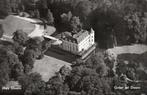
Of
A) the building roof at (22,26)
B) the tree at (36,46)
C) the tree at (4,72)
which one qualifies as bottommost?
the tree at (4,72)

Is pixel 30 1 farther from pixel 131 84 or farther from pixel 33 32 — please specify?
pixel 131 84

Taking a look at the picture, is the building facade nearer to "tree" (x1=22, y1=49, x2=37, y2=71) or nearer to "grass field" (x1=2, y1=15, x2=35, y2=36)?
"tree" (x1=22, y1=49, x2=37, y2=71)

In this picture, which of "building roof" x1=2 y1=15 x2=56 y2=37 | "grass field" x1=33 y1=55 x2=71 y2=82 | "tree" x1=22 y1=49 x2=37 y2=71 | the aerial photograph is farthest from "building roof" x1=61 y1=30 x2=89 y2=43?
"building roof" x1=2 y1=15 x2=56 y2=37

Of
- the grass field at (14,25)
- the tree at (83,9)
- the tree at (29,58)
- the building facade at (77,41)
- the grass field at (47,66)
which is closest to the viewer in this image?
the tree at (29,58)

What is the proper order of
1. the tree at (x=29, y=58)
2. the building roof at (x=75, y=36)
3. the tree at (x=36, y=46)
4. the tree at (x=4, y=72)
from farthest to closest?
the building roof at (x=75, y=36)
the tree at (x=36, y=46)
the tree at (x=29, y=58)
the tree at (x=4, y=72)

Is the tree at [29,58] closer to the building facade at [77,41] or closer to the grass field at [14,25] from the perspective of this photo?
the building facade at [77,41]

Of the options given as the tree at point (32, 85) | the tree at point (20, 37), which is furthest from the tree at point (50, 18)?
the tree at point (32, 85)

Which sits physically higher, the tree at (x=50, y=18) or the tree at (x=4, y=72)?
the tree at (x=50, y=18)

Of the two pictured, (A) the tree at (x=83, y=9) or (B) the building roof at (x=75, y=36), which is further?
(A) the tree at (x=83, y=9)
